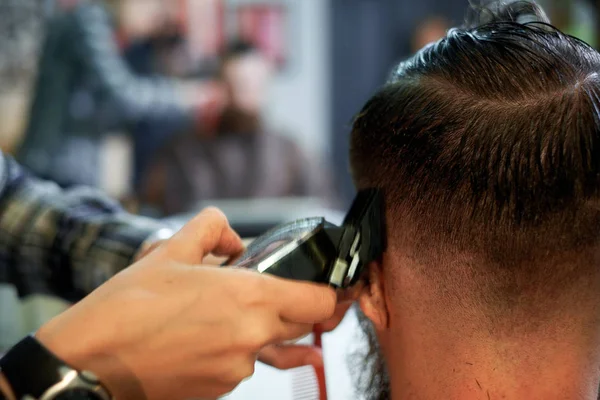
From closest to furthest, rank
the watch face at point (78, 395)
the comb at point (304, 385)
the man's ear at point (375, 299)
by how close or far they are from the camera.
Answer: the watch face at point (78, 395)
the man's ear at point (375, 299)
the comb at point (304, 385)

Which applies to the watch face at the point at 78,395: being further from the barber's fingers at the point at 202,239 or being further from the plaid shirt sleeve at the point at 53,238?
the plaid shirt sleeve at the point at 53,238

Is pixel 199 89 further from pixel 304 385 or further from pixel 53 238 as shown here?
pixel 304 385

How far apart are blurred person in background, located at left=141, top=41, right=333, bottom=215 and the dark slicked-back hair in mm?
3598

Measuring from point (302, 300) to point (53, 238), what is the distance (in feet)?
3.11

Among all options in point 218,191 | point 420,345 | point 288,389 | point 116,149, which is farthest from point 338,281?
point 116,149

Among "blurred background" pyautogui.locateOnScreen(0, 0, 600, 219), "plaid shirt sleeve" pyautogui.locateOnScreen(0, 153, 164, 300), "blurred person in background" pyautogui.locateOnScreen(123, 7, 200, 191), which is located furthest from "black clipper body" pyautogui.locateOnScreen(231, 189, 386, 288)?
"blurred person in background" pyautogui.locateOnScreen(123, 7, 200, 191)

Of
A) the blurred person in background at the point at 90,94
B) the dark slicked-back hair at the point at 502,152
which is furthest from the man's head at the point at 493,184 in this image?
the blurred person in background at the point at 90,94

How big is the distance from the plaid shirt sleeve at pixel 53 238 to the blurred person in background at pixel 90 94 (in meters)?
2.75

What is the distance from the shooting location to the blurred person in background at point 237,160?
458cm

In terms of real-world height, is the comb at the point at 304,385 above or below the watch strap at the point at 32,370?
below

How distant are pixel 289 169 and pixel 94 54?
1714 mm

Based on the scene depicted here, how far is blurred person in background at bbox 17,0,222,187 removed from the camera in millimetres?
4441

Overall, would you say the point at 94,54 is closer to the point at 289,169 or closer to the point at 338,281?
the point at 289,169

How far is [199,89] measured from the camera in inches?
192
